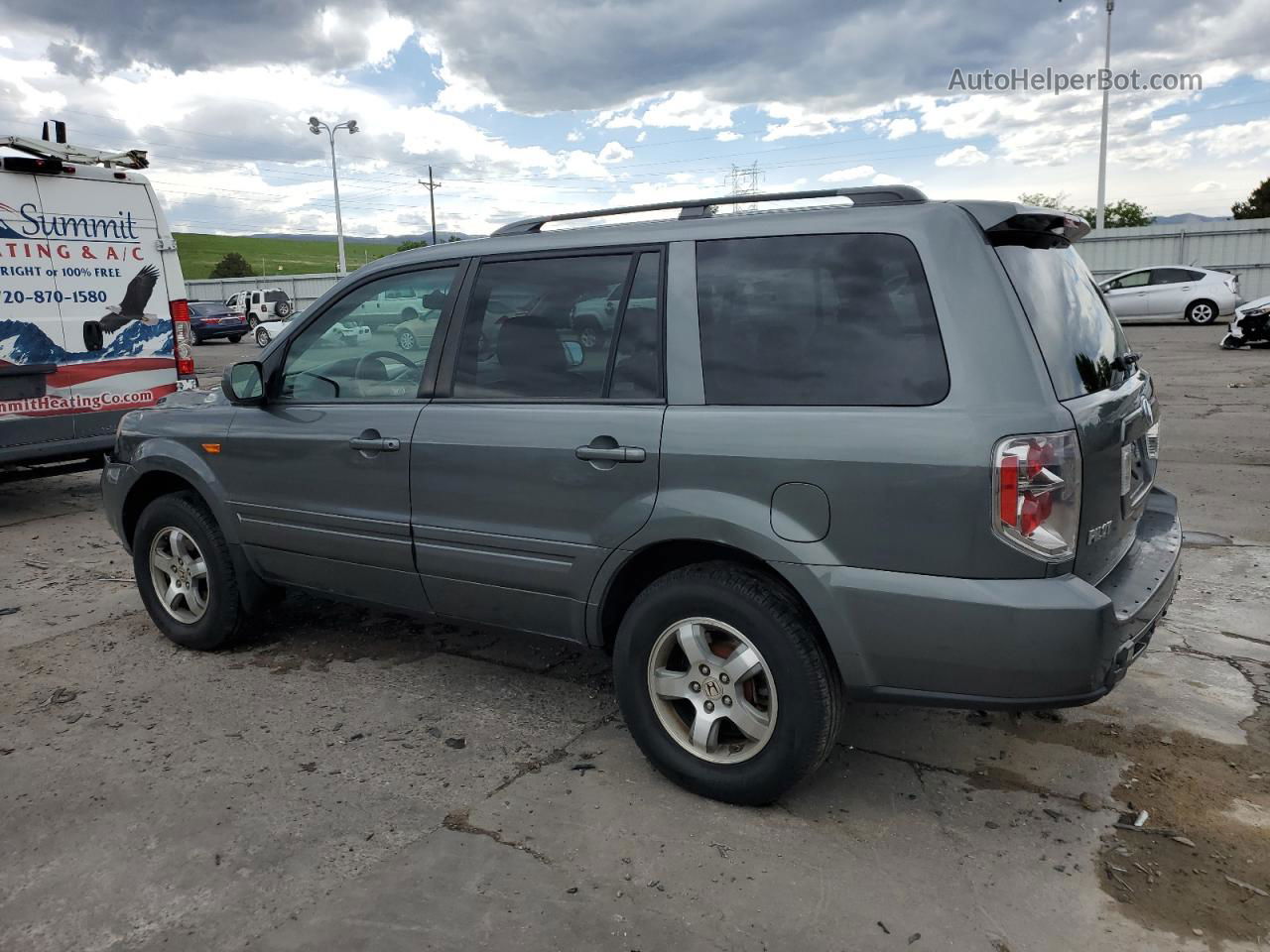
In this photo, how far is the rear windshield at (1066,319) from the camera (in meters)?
2.78

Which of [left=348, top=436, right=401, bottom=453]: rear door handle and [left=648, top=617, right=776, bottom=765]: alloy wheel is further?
[left=348, top=436, right=401, bottom=453]: rear door handle

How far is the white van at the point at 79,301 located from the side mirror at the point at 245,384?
3.79 meters

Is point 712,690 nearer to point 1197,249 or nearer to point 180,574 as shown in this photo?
point 180,574

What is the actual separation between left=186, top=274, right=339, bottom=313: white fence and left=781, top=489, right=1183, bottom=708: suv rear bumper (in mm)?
50158

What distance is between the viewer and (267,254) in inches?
5054

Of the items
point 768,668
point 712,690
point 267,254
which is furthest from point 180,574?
point 267,254

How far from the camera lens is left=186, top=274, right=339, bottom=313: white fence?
51.4m

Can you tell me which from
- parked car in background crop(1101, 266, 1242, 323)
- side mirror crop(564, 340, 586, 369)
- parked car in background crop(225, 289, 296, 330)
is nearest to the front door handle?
side mirror crop(564, 340, 586, 369)

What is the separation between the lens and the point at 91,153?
7430 mm

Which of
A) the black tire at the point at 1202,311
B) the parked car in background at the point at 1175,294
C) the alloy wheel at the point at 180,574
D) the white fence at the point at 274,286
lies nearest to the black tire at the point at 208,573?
the alloy wheel at the point at 180,574

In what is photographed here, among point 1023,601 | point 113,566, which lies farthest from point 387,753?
point 113,566

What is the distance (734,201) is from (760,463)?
990 mm

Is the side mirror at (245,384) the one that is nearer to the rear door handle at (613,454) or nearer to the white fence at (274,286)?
the rear door handle at (613,454)

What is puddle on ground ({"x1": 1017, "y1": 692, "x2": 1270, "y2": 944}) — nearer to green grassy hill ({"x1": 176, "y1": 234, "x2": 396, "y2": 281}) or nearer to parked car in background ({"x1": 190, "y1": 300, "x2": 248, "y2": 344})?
parked car in background ({"x1": 190, "y1": 300, "x2": 248, "y2": 344})
